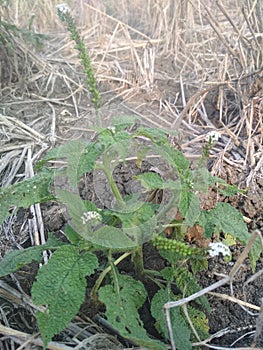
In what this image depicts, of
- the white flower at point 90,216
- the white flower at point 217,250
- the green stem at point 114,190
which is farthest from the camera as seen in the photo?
the green stem at point 114,190

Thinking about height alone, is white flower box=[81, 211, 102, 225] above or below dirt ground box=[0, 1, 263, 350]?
above

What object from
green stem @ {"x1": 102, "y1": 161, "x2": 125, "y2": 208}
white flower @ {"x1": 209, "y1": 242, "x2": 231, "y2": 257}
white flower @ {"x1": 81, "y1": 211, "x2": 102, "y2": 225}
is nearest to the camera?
white flower @ {"x1": 209, "y1": 242, "x2": 231, "y2": 257}

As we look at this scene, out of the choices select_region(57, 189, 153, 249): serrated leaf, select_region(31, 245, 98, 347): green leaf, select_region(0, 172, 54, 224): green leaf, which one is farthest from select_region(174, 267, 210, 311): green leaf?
select_region(0, 172, 54, 224): green leaf

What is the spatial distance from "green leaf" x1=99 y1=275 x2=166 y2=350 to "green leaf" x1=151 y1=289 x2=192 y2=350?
0.05m

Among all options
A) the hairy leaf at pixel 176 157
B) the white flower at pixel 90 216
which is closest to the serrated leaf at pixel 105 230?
the white flower at pixel 90 216

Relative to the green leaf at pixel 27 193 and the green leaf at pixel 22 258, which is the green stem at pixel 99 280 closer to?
the green leaf at pixel 22 258

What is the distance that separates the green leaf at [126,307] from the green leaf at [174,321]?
0.17 feet

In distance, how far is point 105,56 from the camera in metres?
2.84

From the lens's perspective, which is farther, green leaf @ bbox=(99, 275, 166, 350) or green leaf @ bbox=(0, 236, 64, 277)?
green leaf @ bbox=(0, 236, 64, 277)

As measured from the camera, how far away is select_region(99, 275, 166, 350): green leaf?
1214 mm

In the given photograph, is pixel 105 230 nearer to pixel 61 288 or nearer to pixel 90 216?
pixel 90 216

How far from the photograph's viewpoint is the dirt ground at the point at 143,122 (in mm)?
1476

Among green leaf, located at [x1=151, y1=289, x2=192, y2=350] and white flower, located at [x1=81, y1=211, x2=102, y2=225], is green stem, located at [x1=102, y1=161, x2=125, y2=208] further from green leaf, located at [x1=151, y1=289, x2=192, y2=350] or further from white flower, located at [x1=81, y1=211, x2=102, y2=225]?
green leaf, located at [x1=151, y1=289, x2=192, y2=350]

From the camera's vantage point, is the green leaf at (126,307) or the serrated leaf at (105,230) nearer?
the green leaf at (126,307)
